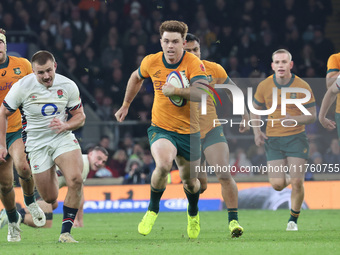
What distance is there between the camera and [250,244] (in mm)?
8164

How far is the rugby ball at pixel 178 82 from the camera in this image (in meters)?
8.74

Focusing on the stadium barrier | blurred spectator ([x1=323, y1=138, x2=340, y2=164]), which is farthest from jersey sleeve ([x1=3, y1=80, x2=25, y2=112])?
blurred spectator ([x1=323, y1=138, x2=340, y2=164])

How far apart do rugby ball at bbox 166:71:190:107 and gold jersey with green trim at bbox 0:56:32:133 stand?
2138mm

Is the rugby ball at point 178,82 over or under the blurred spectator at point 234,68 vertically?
over

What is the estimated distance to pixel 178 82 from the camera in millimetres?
8750

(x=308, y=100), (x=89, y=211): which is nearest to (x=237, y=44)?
(x=89, y=211)

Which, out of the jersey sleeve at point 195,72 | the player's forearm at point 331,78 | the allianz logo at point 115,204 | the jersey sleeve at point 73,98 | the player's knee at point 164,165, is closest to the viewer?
the player's knee at point 164,165

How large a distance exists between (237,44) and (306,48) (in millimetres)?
1934

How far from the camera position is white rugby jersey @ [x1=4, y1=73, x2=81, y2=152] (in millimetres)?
8602

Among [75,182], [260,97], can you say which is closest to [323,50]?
[260,97]

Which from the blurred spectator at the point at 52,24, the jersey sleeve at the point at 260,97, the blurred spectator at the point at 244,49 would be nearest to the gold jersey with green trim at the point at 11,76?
the jersey sleeve at the point at 260,97

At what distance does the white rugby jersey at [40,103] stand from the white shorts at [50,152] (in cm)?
6

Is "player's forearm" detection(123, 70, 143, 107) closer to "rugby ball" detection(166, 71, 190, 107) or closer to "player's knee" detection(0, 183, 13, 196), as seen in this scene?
"rugby ball" detection(166, 71, 190, 107)

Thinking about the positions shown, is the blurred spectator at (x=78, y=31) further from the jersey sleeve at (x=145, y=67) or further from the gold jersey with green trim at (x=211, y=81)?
the jersey sleeve at (x=145, y=67)
